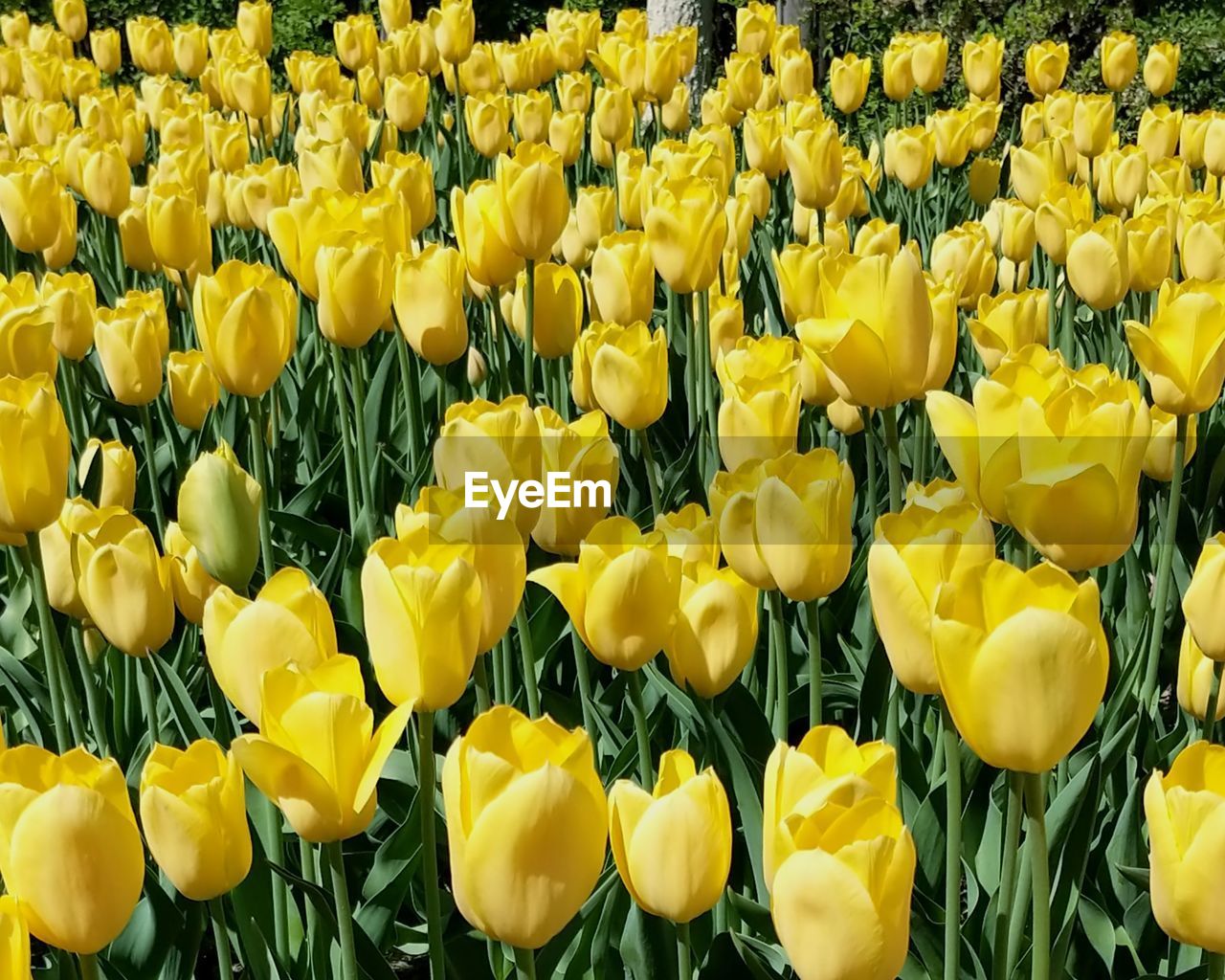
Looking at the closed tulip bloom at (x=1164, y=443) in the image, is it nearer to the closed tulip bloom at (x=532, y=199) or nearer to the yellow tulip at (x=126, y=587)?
the closed tulip bloom at (x=532, y=199)

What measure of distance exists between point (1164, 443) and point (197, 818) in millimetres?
1514

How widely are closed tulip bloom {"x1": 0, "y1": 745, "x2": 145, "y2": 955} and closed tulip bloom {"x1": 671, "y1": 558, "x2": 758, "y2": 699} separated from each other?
1.76 feet

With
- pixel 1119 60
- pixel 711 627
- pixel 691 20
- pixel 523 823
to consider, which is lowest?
pixel 691 20

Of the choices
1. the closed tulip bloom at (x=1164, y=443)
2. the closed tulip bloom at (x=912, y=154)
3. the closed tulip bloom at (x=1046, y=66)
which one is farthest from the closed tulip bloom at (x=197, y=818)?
the closed tulip bloom at (x=1046, y=66)

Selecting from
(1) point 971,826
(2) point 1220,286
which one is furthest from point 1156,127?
(1) point 971,826

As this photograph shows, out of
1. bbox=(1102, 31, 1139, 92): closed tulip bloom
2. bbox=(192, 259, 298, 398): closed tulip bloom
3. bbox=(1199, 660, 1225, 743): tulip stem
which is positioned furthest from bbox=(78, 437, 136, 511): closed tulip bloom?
bbox=(1102, 31, 1139, 92): closed tulip bloom

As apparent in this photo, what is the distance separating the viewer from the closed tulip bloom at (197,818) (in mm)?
1151

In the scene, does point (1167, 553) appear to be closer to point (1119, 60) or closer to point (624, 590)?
point (624, 590)

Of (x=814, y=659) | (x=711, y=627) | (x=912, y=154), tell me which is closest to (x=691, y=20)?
(x=912, y=154)

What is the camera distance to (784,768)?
105cm

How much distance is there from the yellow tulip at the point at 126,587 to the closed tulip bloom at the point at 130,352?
0.75 metres

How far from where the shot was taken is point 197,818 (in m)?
1.15

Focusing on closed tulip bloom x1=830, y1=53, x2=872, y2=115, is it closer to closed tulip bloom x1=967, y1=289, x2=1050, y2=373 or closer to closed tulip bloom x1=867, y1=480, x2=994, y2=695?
closed tulip bloom x1=967, y1=289, x2=1050, y2=373

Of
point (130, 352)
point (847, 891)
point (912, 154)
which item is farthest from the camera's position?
point (912, 154)
